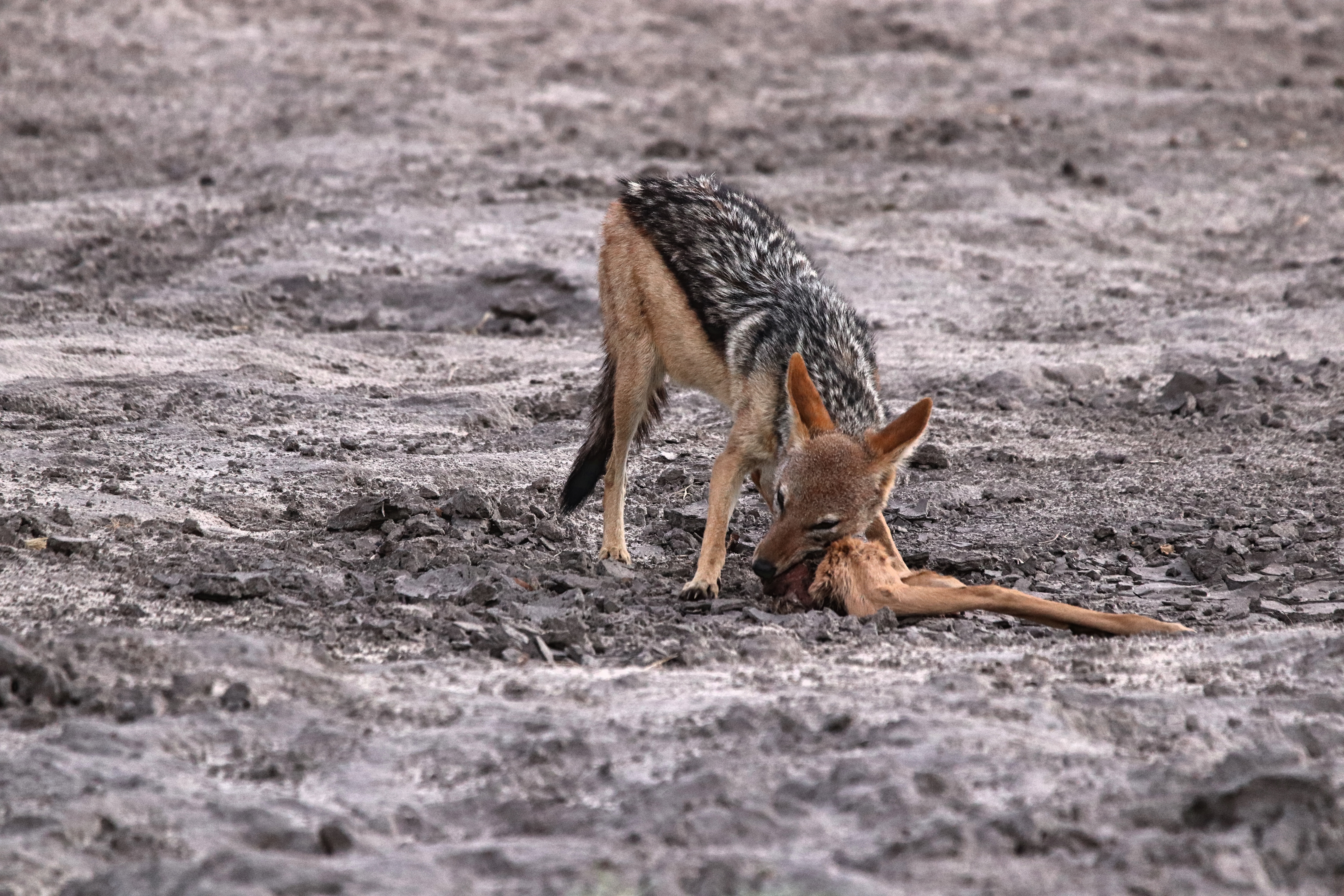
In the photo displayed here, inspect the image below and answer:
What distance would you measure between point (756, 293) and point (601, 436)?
98 centimetres

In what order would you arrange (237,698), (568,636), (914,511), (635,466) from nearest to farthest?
(237,698) < (568,636) < (914,511) < (635,466)

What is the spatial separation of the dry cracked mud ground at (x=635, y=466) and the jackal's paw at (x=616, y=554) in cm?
22

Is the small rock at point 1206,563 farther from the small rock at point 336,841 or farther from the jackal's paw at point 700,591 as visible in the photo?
the small rock at point 336,841

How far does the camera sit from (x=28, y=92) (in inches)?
559

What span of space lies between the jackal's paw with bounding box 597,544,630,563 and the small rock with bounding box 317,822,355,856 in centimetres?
306

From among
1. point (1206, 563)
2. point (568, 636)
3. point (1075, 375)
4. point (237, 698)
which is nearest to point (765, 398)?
point (568, 636)

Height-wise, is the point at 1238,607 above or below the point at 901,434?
below

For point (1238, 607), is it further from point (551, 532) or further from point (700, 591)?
point (551, 532)

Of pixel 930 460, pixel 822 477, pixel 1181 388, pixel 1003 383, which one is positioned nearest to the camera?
pixel 822 477

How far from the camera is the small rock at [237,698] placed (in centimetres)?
403

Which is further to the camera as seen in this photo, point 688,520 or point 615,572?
point 688,520

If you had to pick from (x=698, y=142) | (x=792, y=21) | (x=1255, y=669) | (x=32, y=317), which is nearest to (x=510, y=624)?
(x=1255, y=669)

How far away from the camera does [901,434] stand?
5738 mm

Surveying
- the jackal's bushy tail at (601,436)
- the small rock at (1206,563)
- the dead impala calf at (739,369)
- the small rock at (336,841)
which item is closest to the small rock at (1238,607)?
the small rock at (1206,563)
